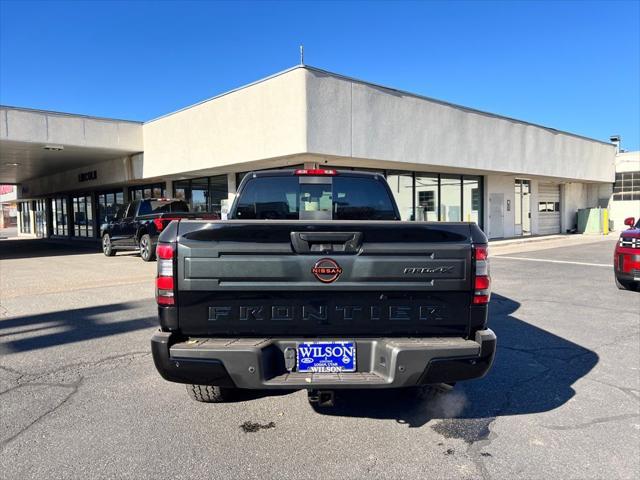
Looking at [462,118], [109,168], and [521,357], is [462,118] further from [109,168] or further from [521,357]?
[109,168]

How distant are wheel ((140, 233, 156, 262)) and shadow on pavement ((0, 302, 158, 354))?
7098 millimetres

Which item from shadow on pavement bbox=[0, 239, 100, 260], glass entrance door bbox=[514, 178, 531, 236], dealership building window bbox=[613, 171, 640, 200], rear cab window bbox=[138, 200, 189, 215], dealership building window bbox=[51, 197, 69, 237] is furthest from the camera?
dealership building window bbox=[51, 197, 69, 237]

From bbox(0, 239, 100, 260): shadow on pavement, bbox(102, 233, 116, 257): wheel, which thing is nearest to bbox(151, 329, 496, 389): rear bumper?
bbox(102, 233, 116, 257): wheel

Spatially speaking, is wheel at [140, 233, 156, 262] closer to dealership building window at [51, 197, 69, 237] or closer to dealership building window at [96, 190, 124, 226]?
dealership building window at [96, 190, 124, 226]

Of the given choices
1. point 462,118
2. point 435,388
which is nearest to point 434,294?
point 435,388

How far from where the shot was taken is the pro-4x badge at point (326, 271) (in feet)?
9.56

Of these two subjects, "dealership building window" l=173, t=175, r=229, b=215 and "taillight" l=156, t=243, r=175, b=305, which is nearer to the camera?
"taillight" l=156, t=243, r=175, b=305

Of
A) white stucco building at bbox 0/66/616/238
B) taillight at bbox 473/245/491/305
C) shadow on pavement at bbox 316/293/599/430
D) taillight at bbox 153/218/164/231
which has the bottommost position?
shadow on pavement at bbox 316/293/599/430

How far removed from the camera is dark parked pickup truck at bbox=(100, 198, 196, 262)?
14.3 m

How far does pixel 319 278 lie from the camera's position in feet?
9.56

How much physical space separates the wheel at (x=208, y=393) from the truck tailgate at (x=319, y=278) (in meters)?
0.95

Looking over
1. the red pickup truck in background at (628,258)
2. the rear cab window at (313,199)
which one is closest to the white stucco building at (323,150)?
the red pickup truck in background at (628,258)

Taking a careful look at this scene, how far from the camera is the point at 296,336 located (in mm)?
2980

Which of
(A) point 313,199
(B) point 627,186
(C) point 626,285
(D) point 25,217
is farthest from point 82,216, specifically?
(B) point 627,186
